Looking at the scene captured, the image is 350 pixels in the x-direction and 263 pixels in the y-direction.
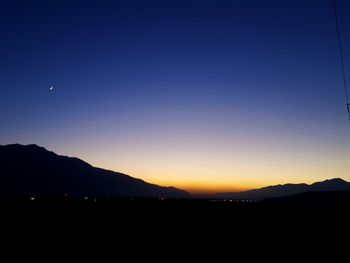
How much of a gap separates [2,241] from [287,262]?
76.2 ft

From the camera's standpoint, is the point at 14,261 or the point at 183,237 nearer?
the point at 14,261

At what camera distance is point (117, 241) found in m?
35.1

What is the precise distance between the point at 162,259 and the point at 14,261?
391 inches

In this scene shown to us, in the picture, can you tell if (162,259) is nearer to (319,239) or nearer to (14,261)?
(14,261)

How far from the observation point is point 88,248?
3020 cm

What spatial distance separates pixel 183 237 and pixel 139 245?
8.09m

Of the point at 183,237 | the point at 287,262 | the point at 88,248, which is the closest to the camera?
the point at 287,262

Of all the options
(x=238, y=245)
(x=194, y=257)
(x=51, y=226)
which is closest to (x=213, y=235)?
(x=238, y=245)

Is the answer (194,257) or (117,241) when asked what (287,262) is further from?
(117,241)

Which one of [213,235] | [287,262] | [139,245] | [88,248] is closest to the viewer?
[287,262]

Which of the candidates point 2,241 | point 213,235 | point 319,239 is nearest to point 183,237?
point 213,235

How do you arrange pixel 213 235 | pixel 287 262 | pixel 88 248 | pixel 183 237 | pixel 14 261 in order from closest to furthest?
pixel 14 261 → pixel 287 262 → pixel 88 248 → pixel 183 237 → pixel 213 235

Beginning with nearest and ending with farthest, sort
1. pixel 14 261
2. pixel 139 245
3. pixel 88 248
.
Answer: pixel 14 261, pixel 88 248, pixel 139 245

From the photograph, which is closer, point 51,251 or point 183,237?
point 51,251
